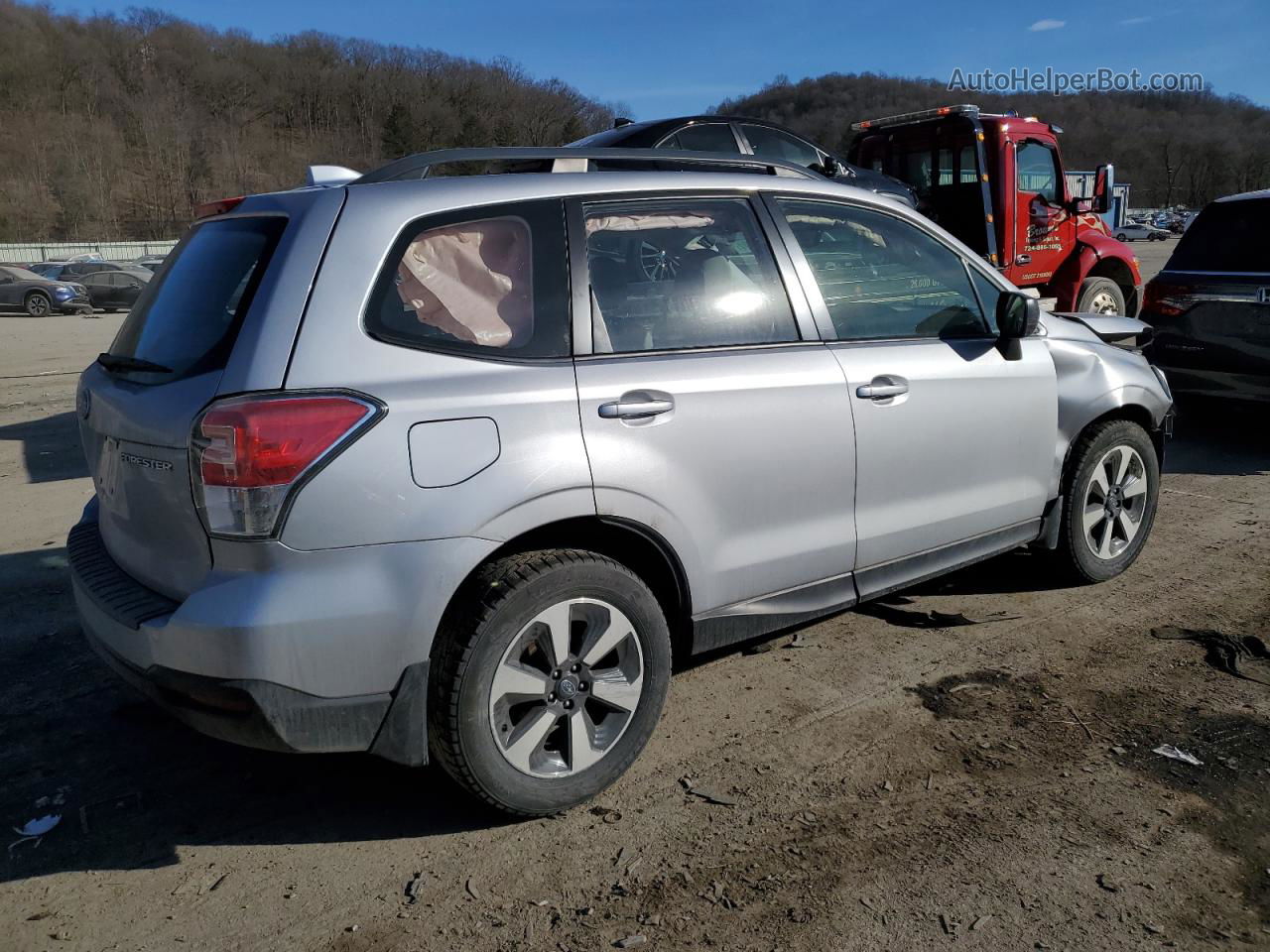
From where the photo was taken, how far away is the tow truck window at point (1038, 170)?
35.0ft

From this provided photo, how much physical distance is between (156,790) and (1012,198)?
9746mm

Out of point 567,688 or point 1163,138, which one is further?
point 1163,138

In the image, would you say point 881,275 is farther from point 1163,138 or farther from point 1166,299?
point 1163,138

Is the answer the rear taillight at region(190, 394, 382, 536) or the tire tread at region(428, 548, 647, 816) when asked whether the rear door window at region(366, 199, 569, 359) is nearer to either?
the rear taillight at region(190, 394, 382, 536)

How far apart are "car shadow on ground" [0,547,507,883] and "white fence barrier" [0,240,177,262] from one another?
222 feet

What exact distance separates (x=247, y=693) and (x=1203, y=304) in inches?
277

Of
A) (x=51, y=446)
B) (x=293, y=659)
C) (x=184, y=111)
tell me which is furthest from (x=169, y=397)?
(x=184, y=111)

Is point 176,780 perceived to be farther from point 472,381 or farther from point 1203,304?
point 1203,304

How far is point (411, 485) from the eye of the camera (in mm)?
2652

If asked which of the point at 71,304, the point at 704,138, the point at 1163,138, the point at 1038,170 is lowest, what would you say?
the point at 1038,170

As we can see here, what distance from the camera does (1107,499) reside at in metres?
4.70

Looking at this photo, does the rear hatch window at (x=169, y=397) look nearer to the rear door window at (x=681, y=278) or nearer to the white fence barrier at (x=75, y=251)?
the rear door window at (x=681, y=278)

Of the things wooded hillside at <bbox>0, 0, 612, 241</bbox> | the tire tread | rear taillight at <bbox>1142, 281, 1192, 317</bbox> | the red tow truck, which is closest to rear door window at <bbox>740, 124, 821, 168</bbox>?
the red tow truck

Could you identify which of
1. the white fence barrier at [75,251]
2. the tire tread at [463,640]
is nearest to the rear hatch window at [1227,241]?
the tire tread at [463,640]
